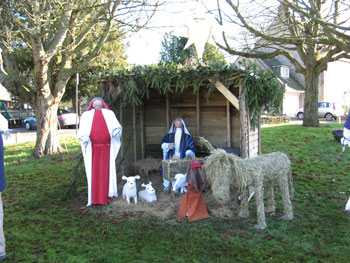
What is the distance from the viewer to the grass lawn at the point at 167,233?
399 centimetres

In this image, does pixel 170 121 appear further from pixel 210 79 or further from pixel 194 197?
pixel 194 197

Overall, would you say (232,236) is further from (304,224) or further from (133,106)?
(133,106)

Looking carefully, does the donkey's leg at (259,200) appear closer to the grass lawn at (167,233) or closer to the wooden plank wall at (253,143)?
the grass lawn at (167,233)

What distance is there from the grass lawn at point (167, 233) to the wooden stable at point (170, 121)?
5.49 feet

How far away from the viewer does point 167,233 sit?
4695 millimetres

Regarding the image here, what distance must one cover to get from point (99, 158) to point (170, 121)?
9.77 feet

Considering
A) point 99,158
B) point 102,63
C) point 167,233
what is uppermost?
point 102,63

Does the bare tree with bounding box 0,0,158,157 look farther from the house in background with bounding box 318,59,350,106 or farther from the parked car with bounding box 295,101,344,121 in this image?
the house in background with bounding box 318,59,350,106

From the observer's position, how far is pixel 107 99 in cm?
711

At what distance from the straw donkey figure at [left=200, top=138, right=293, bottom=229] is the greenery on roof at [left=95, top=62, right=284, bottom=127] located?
58.7 inches

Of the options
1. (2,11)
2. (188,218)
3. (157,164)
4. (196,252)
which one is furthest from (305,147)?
(2,11)

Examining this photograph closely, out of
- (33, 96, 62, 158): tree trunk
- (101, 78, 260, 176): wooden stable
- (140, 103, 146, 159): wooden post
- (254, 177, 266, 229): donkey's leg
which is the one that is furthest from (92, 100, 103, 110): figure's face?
(33, 96, 62, 158): tree trunk

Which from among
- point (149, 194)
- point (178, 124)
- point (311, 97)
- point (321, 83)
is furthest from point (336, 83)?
point (149, 194)

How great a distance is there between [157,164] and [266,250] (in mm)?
4238
